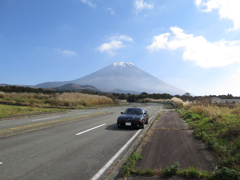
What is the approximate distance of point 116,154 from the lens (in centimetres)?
564

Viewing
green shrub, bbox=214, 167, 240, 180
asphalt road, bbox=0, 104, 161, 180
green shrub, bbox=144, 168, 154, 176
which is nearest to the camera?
green shrub, bbox=214, 167, 240, 180

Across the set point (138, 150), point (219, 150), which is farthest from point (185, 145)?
point (138, 150)

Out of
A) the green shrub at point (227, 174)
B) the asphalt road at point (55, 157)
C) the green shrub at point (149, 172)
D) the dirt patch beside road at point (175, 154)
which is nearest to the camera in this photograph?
the green shrub at point (227, 174)

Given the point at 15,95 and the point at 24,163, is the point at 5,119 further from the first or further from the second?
the point at 15,95

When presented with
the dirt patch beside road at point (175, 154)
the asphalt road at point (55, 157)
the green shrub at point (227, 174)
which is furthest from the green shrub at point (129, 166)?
the green shrub at point (227, 174)

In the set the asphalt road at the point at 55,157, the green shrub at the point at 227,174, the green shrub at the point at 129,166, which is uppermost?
the green shrub at the point at 227,174

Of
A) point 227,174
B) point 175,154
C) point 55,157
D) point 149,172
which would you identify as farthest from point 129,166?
point 55,157

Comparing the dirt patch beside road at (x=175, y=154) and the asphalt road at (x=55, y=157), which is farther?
the dirt patch beside road at (x=175, y=154)

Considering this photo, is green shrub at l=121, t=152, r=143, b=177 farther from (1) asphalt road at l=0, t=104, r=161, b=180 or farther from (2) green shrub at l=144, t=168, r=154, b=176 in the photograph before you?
(1) asphalt road at l=0, t=104, r=161, b=180

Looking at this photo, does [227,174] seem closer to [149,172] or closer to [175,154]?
[149,172]

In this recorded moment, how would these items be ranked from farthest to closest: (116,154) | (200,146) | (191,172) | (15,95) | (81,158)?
(15,95) → (200,146) → (116,154) → (81,158) → (191,172)

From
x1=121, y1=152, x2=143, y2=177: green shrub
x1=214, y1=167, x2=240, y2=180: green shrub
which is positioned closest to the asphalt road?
x1=121, y1=152, x2=143, y2=177: green shrub

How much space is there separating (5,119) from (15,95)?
65.2 ft

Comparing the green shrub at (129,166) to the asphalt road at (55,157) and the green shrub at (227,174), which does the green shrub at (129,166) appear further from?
the green shrub at (227,174)
